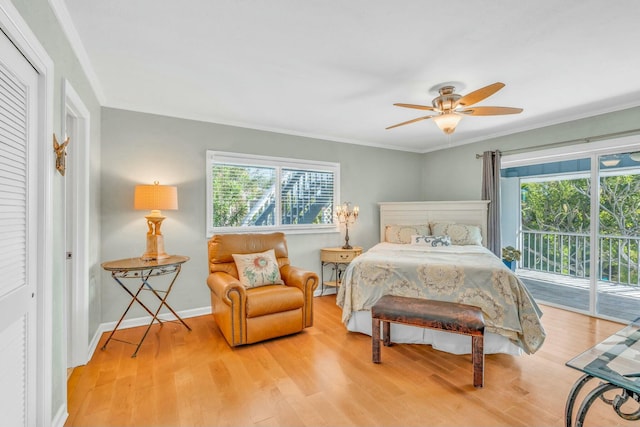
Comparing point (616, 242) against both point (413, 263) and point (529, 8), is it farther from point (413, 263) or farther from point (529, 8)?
point (529, 8)

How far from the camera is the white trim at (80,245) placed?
2.42 m

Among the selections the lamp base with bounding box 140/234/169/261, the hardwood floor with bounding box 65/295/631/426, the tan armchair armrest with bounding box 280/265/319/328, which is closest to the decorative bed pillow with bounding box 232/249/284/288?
the tan armchair armrest with bounding box 280/265/319/328

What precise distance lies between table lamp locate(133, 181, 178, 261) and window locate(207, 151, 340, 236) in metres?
0.67

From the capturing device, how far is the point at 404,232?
14.8 feet

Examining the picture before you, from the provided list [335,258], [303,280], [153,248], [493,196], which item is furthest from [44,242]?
[493,196]

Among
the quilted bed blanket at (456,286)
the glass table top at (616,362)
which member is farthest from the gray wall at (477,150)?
the glass table top at (616,362)

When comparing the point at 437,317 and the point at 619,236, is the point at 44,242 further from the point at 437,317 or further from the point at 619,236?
the point at 619,236

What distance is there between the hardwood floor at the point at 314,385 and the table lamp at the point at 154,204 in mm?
866

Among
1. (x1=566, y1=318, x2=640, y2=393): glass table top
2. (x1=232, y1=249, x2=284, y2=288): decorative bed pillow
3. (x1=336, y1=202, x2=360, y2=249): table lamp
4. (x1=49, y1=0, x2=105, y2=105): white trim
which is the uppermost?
(x1=49, y1=0, x2=105, y2=105): white trim

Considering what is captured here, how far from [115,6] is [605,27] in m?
3.00

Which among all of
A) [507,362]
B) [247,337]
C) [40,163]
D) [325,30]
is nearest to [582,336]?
[507,362]

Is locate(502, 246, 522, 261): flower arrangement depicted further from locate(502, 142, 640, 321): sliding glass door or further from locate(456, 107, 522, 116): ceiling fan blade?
locate(456, 107, 522, 116): ceiling fan blade

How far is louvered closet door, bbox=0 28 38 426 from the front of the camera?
1.19 m

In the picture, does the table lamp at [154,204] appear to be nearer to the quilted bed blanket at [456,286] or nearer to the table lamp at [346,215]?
the quilted bed blanket at [456,286]
